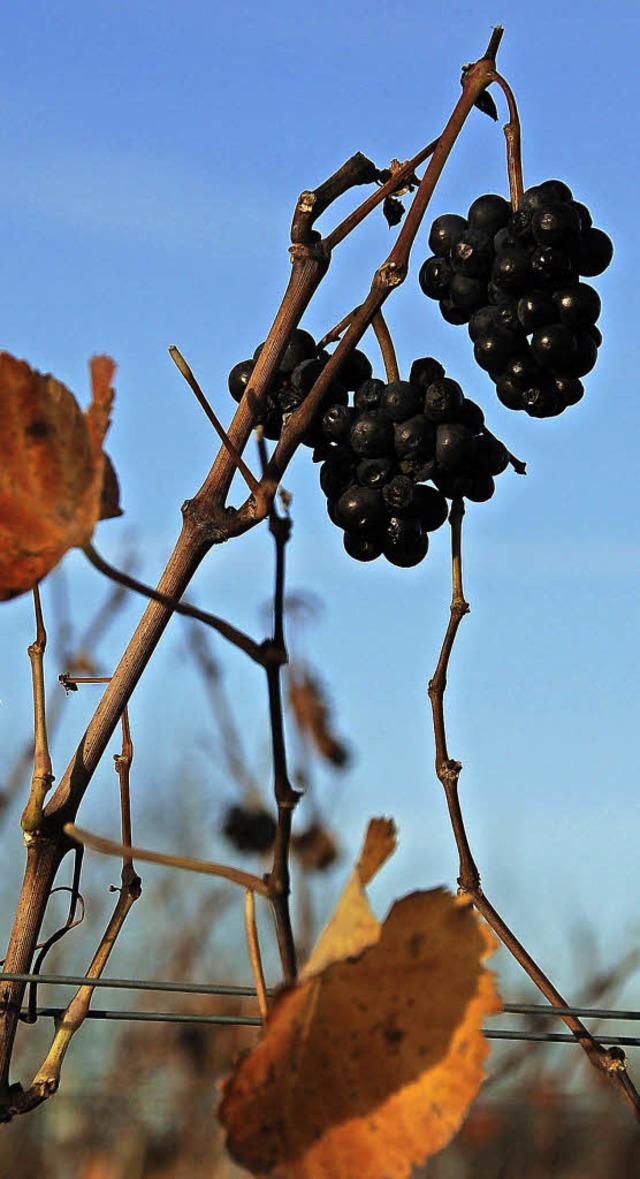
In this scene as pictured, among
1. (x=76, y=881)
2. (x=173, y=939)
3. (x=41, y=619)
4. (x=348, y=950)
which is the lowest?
(x=348, y=950)

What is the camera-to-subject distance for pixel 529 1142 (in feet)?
8.20

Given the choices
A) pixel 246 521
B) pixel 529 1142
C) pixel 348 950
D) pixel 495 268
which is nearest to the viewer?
pixel 348 950

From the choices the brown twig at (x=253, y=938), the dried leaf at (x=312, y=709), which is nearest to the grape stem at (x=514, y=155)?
the brown twig at (x=253, y=938)

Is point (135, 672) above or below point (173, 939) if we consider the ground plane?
below

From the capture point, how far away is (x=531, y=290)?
0.78 metres

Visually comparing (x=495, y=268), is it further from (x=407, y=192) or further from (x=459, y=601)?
Answer: (x=459, y=601)

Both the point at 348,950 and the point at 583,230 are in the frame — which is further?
the point at 583,230

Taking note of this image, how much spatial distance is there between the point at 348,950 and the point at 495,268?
450 millimetres

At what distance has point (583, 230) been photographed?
784mm

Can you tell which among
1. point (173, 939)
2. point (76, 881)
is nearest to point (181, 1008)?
point (173, 939)

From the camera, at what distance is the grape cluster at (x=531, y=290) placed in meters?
0.76

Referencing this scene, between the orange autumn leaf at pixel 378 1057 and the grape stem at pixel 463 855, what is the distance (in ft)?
0.90

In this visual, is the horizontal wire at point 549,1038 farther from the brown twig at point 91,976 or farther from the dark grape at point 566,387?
the dark grape at point 566,387

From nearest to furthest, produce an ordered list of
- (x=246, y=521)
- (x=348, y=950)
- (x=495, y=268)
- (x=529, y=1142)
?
1. (x=348, y=950)
2. (x=246, y=521)
3. (x=495, y=268)
4. (x=529, y=1142)
